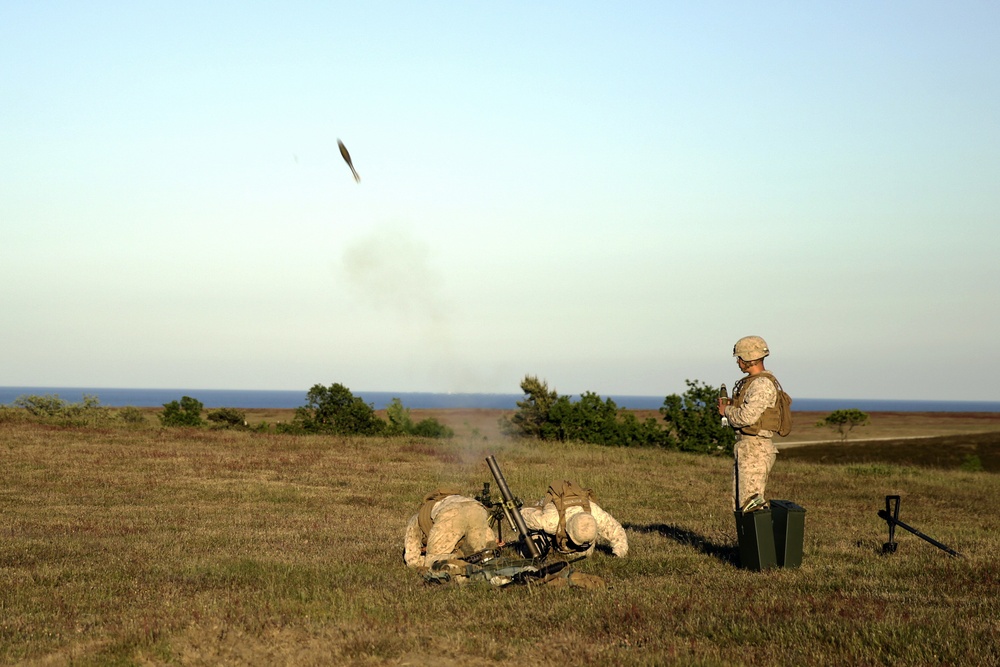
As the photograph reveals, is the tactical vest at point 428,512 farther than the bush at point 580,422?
No

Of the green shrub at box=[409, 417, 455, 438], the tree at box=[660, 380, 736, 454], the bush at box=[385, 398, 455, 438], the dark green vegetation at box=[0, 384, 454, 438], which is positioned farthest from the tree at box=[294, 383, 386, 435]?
the tree at box=[660, 380, 736, 454]

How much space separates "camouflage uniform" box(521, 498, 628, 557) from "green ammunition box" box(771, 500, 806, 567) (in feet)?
7.50

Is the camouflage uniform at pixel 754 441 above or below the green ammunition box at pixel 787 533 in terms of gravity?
above

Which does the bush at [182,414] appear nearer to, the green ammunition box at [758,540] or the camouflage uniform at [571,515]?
the camouflage uniform at [571,515]

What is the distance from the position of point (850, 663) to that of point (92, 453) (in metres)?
29.2

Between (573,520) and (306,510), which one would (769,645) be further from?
(306,510)

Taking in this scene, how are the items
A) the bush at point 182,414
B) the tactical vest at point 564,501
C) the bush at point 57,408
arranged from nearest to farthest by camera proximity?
1. the tactical vest at point 564,501
2. the bush at point 182,414
3. the bush at point 57,408

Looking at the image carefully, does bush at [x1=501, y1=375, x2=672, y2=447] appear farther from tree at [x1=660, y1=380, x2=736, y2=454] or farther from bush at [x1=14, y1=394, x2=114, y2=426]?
bush at [x1=14, y1=394, x2=114, y2=426]

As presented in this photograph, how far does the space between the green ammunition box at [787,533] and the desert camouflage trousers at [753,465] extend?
1.24ft

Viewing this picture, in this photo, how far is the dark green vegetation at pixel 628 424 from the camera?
44781mm

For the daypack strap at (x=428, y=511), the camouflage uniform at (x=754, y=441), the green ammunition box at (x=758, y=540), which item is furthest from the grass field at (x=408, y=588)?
the camouflage uniform at (x=754, y=441)

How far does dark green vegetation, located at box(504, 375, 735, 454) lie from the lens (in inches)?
1763

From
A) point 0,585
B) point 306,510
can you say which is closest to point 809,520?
point 306,510

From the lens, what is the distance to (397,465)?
104ft
